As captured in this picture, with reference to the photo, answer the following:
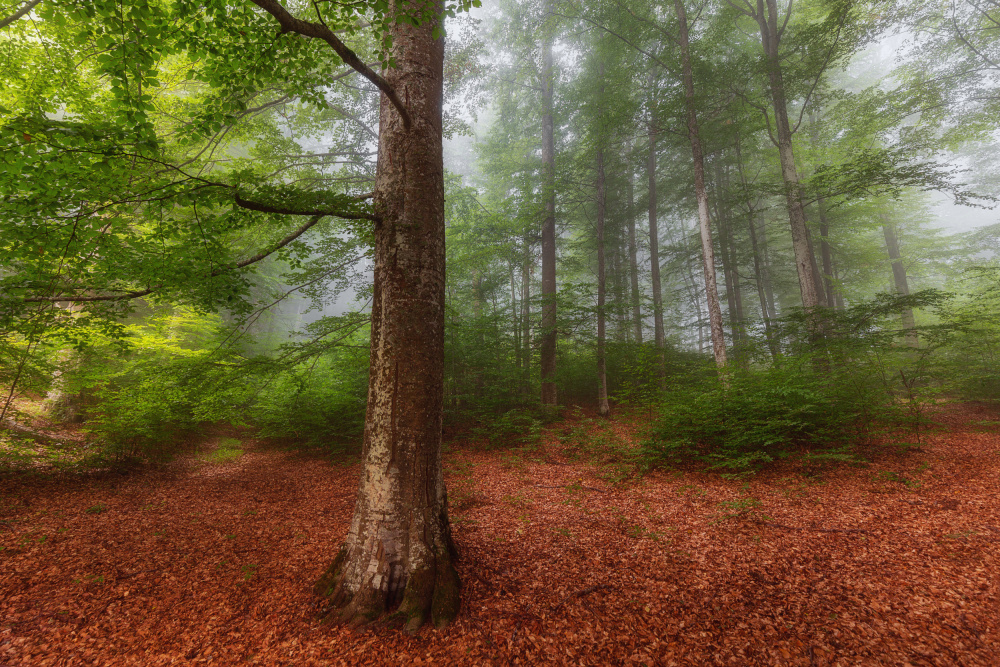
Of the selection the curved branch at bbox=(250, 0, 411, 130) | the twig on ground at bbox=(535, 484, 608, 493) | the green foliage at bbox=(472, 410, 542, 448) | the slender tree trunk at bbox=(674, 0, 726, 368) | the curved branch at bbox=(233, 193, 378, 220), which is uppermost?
the slender tree trunk at bbox=(674, 0, 726, 368)

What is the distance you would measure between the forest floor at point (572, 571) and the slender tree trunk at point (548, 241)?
5.76m

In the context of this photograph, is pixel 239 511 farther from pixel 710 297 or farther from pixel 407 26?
pixel 710 297

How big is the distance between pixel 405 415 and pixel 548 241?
10.9 m

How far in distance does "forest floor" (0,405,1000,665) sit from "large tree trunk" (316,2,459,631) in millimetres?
268

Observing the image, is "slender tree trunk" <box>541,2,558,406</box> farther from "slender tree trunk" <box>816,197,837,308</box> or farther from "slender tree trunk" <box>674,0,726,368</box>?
"slender tree trunk" <box>816,197,837,308</box>

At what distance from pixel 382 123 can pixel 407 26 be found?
0.98m

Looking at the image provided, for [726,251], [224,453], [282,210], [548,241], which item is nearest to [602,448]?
[548,241]

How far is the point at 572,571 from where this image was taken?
3.60 metres

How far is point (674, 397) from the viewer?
7492mm

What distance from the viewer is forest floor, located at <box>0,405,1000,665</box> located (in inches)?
102

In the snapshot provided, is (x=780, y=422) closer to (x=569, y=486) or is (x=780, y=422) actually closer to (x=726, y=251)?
(x=569, y=486)

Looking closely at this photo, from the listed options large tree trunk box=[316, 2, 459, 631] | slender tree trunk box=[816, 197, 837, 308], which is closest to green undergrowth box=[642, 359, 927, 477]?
large tree trunk box=[316, 2, 459, 631]

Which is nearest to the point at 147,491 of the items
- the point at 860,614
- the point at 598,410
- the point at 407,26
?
the point at 407,26

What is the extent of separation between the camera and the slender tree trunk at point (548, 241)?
1184cm
